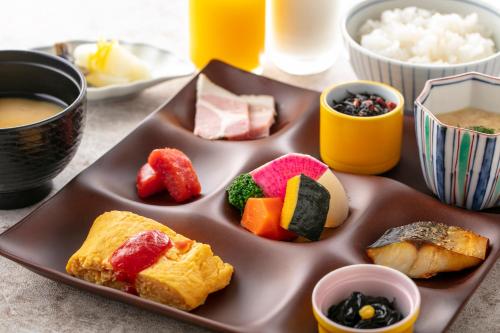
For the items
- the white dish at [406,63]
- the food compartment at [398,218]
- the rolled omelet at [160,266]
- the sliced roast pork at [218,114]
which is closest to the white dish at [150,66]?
the sliced roast pork at [218,114]

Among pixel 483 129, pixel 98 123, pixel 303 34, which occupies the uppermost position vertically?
pixel 483 129

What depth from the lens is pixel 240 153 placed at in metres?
2.77

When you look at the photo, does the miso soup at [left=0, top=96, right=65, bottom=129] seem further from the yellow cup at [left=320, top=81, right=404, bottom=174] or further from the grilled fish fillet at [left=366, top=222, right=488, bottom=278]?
the grilled fish fillet at [left=366, top=222, right=488, bottom=278]

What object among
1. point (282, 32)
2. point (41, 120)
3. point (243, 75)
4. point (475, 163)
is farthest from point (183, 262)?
point (282, 32)

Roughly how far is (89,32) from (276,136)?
1.38 m

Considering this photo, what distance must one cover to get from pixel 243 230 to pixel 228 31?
121 centimetres

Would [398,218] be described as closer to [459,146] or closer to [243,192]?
[459,146]

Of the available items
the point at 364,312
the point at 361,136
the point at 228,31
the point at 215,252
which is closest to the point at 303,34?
the point at 228,31

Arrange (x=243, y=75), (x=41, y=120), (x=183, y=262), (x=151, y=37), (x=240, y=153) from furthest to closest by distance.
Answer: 1. (x=151, y=37)
2. (x=243, y=75)
3. (x=240, y=153)
4. (x=41, y=120)
5. (x=183, y=262)

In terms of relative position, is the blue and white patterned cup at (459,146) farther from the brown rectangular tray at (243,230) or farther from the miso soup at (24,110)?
the miso soup at (24,110)

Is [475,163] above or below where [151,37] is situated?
above

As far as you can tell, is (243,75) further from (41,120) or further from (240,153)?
(41,120)

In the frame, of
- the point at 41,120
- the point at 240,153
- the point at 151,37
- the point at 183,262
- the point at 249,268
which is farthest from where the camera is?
the point at 151,37

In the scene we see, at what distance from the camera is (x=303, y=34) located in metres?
3.33
